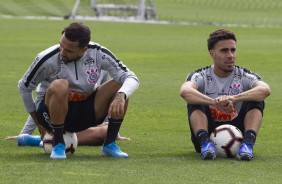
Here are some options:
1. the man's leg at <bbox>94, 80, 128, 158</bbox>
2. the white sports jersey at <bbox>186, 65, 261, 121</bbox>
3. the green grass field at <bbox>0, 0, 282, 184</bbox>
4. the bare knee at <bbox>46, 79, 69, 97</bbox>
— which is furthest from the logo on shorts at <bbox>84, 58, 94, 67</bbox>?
the white sports jersey at <bbox>186, 65, 261, 121</bbox>

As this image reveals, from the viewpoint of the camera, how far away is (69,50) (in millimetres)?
9781

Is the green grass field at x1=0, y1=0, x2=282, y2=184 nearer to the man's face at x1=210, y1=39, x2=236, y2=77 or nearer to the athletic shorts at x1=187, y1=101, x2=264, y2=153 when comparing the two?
the athletic shorts at x1=187, y1=101, x2=264, y2=153

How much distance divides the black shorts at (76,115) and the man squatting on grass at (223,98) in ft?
3.16

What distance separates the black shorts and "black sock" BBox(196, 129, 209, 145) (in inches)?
45.6

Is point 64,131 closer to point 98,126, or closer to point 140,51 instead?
point 98,126

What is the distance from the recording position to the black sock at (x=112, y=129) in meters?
10.1

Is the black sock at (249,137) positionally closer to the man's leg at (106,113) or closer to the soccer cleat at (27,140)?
the man's leg at (106,113)

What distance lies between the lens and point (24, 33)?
3138 centimetres

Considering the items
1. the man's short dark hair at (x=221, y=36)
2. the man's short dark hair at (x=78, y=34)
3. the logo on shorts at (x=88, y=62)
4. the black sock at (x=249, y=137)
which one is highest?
the man's short dark hair at (x=221, y=36)

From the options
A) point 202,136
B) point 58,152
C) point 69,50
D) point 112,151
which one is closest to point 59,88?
point 69,50

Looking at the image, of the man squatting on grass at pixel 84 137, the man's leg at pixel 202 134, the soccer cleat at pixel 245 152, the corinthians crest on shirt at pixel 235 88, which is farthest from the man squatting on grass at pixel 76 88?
the soccer cleat at pixel 245 152

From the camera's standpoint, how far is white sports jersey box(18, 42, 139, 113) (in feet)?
32.6

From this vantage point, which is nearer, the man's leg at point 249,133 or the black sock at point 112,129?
the man's leg at point 249,133

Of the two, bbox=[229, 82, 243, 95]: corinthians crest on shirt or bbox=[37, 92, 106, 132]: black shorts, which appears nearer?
bbox=[37, 92, 106, 132]: black shorts
